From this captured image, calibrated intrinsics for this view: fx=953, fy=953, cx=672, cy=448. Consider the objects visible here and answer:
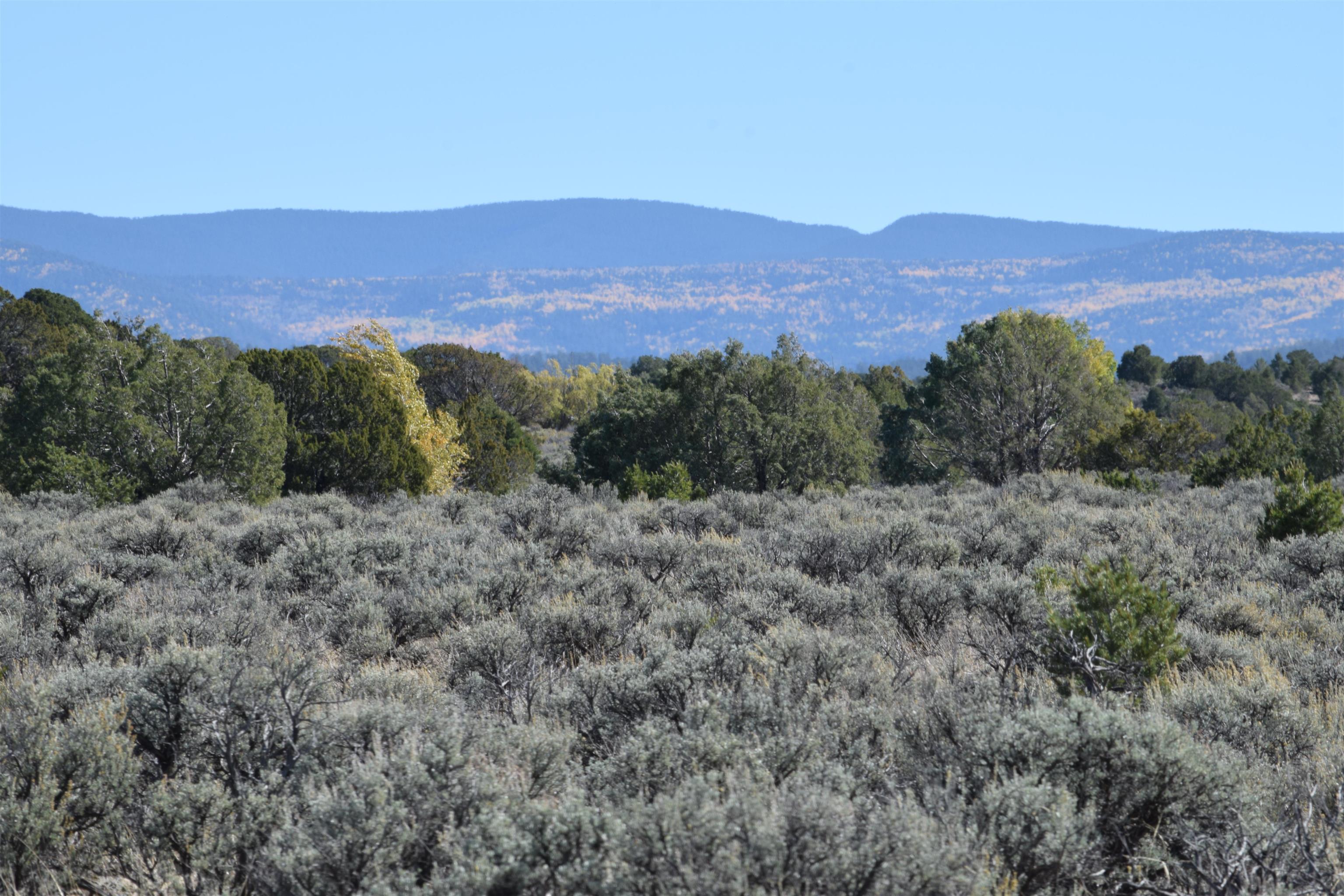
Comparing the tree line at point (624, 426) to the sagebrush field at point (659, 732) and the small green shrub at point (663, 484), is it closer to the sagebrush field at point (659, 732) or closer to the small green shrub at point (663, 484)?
the small green shrub at point (663, 484)

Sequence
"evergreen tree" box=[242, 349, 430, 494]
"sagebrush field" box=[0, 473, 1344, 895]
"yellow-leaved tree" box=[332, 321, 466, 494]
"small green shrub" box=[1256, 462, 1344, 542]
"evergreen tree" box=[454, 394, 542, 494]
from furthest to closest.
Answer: "evergreen tree" box=[454, 394, 542, 494], "yellow-leaved tree" box=[332, 321, 466, 494], "evergreen tree" box=[242, 349, 430, 494], "small green shrub" box=[1256, 462, 1344, 542], "sagebrush field" box=[0, 473, 1344, 895]

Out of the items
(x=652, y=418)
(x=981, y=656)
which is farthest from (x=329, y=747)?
(x=652, y=418)

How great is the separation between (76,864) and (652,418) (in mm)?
24286

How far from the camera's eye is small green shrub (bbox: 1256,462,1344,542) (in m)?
11.1

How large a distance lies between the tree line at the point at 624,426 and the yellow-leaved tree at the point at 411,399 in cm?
7

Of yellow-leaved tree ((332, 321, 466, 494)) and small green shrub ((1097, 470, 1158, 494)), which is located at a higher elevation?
yellow-leaved tree ((332, 321, 466, 494))

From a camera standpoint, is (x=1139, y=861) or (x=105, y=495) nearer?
(x=1139, y=861)

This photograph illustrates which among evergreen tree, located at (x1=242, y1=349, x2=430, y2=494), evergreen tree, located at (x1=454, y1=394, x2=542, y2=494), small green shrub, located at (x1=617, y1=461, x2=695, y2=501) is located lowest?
evergreen tree, located at (x1=454, y1=394, x2=542, y2=494)

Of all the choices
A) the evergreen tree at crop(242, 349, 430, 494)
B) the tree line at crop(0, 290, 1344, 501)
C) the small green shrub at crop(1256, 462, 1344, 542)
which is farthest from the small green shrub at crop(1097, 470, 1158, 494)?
the evergreen tree at crop(242, 349, 430, 494)

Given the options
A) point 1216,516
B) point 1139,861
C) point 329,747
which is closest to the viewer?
point 1139,861

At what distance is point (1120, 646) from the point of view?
636 centimetres

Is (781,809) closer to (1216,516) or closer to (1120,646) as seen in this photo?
(1120,646)

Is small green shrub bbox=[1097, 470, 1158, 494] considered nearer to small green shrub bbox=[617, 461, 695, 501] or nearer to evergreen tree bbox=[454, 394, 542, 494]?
small green shrub bbox=[617, 461, 695, 501]

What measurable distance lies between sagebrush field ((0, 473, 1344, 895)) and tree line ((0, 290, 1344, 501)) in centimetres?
1068
